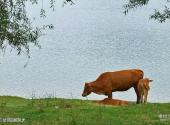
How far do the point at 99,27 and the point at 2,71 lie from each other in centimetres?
4417

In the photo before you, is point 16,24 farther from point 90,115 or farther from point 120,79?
point 120,79

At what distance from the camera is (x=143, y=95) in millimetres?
19594

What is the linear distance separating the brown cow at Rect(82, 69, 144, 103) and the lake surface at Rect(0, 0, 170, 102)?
287 inches

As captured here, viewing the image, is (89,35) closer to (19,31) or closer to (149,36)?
(149,36)

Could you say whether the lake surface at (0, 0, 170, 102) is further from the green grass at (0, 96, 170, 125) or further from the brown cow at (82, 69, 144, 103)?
the green grass at (0, 96, 170, 125)

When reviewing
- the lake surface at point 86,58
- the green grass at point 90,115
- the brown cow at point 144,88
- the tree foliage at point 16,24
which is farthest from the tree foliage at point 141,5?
the lake surface at point 86,58

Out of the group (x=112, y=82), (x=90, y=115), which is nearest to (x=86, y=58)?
(x=112, y=82)

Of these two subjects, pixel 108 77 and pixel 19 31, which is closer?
pixel 19 31

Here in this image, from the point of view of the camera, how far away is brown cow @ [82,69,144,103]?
818 inches

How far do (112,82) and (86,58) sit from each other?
1343 inches

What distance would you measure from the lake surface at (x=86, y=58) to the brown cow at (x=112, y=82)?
728 cm

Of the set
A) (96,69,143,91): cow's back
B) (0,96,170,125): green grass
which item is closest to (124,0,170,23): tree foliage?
(0,96,170,125): green grass

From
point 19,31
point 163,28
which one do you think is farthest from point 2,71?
point 163,28

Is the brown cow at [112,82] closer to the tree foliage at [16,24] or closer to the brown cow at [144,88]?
the brown cow at [144,88]
